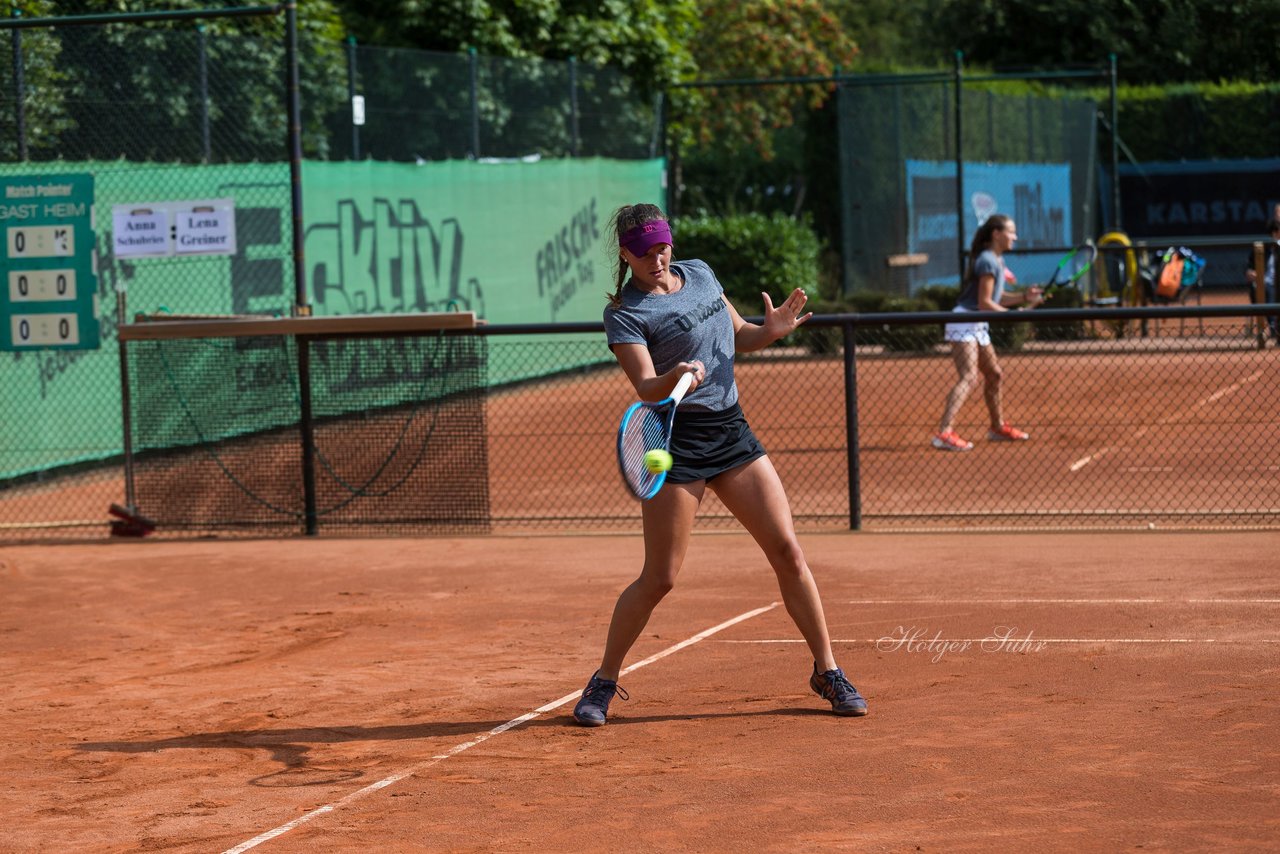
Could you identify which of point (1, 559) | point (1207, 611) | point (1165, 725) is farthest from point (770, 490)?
point (1, 559)

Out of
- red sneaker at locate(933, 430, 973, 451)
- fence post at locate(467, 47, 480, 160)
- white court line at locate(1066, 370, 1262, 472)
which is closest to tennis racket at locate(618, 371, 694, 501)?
white court line at locate(1066, 370, 1262, 472)

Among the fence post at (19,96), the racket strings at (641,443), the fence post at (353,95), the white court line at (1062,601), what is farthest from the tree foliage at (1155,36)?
the racket strings at (641,443)

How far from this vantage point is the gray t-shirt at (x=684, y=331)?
20.5 ft

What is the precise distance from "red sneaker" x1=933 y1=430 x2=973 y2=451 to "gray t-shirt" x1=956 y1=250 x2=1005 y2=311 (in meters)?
1.06

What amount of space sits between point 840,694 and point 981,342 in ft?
24.5

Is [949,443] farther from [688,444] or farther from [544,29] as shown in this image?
[544,29]

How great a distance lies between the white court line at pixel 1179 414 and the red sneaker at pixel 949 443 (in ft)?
2.93

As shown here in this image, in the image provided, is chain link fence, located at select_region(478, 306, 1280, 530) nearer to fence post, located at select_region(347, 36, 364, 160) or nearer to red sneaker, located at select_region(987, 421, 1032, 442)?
red sneaker, located at select_region(987, 421, 1032, 442)

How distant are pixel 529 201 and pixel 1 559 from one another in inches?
388

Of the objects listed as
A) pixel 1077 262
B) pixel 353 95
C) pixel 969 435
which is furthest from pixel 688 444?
pixel 1077 262

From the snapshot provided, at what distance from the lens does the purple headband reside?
20.3 ft

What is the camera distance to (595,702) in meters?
6.45

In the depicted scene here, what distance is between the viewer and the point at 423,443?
1119 centimetres

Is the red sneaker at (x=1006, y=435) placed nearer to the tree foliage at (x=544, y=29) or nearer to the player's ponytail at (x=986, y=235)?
the player's ponytail at (x=986, y=235)
